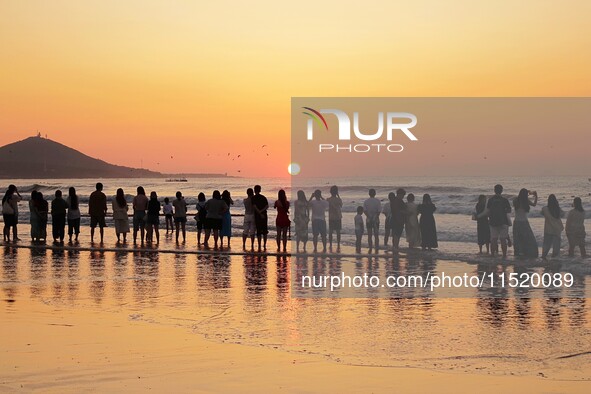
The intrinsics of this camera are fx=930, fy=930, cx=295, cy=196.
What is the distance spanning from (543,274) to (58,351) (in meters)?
12.6

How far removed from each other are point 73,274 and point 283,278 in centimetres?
452

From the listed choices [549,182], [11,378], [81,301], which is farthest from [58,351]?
[549,182]

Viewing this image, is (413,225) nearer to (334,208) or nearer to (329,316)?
(334,208)

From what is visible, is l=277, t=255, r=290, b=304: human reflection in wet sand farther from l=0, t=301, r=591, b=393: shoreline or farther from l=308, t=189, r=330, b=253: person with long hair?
l=0, t=301, r=591, b=393: shoreline

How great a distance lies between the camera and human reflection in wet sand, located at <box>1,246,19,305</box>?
15.8 meters

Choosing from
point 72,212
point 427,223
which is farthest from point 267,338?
point 72,212

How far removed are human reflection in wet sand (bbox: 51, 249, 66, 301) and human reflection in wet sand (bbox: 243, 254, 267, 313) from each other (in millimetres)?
3221

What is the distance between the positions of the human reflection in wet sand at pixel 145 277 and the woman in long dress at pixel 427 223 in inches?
287

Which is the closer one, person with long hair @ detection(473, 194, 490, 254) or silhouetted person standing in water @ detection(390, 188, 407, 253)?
person with long hair @ detection(473, 194, 490, 254)

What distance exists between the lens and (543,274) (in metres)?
20.2

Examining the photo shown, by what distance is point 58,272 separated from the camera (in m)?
20.1

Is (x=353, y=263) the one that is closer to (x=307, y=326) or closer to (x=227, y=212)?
(x=227, y=212)

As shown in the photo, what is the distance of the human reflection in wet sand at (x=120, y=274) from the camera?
16344 mm

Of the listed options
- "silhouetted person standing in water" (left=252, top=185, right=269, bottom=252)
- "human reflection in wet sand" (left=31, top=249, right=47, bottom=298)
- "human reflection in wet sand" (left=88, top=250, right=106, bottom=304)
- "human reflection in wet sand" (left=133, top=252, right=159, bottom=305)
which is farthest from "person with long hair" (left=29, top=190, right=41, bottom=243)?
"silhouetted person standing in water" (left=252, top=185, right=269, bottom=252)
